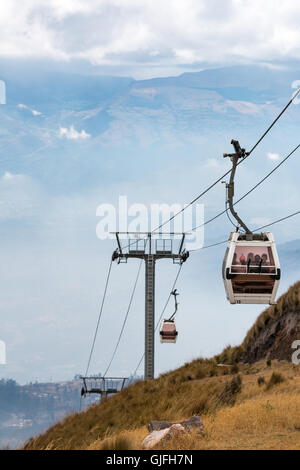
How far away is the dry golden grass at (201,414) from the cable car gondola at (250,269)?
3411 mm

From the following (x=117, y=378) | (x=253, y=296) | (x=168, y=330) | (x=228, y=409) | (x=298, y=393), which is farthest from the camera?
(x=117, y=378)

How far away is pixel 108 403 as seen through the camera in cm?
3997

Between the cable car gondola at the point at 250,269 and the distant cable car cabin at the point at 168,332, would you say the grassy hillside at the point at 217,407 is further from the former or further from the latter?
the cable car gondola at the point at 250,269

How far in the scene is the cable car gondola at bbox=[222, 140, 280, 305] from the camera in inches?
914

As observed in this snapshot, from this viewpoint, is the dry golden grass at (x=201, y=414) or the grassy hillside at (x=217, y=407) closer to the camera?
the dry golden grass at (x=201, y=414)

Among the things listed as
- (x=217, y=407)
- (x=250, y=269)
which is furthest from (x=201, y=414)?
(x=250, y=269)

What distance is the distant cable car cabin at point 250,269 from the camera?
914 inches

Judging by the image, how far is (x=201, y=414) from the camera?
26.4 m

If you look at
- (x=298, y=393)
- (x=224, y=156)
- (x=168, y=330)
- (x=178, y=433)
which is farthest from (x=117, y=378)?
(x=178, y=433)

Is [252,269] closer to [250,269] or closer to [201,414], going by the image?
[250,269]

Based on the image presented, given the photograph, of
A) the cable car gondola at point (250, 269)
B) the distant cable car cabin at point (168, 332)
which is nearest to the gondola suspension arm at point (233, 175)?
the cable car gondola at point (250, 269)

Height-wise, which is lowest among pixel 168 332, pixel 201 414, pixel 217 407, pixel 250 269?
pixel 201 414
